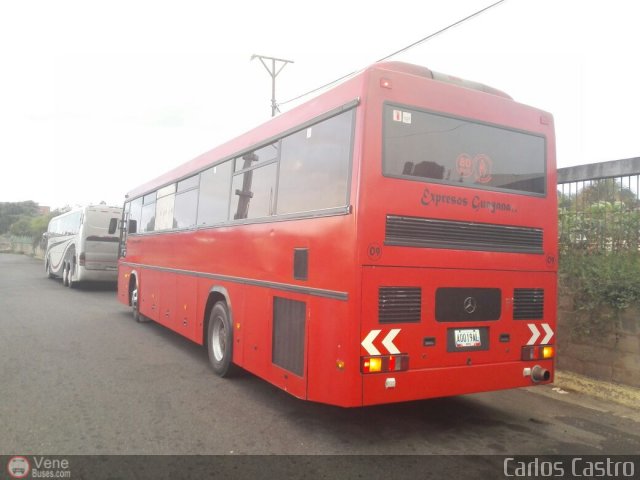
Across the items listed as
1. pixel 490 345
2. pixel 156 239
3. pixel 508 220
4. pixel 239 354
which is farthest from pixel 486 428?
pixel 156 239

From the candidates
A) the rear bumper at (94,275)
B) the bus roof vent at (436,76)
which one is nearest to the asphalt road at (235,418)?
the bus roof vent at (436,76)

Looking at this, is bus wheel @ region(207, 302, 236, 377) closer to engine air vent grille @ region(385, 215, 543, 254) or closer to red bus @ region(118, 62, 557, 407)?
red bus @ region(118, 62, 557, 407)

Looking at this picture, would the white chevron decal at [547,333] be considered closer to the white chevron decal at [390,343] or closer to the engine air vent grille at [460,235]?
the engine air vent grille at [460,235]

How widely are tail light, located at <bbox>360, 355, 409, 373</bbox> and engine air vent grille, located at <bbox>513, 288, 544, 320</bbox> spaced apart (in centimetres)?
141

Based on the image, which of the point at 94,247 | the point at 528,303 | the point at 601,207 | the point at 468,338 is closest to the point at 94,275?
the point at 94,247

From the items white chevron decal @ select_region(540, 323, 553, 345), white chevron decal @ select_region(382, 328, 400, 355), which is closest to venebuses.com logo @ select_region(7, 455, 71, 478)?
white chevron decal @ select_region(382, 328, 400, 355)

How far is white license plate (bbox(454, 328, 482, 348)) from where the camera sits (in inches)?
186

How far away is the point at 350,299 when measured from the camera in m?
4.23

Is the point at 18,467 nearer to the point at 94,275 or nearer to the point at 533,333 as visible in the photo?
the point at 533,333

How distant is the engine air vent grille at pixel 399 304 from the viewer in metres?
4.35

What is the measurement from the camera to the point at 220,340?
23.4 ft

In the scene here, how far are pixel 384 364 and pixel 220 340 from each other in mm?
3420

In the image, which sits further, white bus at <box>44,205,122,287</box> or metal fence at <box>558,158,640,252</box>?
white bus at <box>44,205,122,287</box>

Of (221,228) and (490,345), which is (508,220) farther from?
(221,228)
